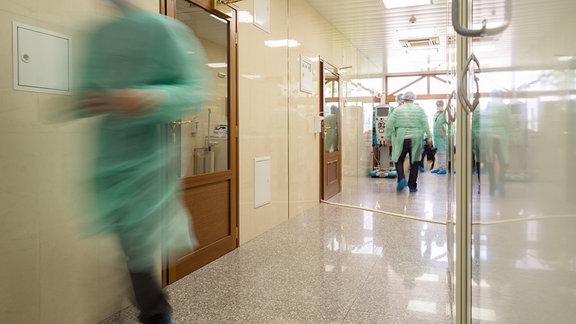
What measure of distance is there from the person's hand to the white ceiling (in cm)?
109

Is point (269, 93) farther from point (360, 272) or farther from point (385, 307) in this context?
point (385, 307)

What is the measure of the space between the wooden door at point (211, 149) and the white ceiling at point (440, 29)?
1.78 metres

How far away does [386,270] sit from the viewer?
9.91 ft

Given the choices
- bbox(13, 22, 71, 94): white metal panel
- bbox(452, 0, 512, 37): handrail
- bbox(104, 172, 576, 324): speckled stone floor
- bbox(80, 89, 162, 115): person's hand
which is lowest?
bbox(104, 172, 576, 324): speckled stone floor

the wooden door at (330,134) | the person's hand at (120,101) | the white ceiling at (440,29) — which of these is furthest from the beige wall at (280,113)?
the person's hand at (120,101)

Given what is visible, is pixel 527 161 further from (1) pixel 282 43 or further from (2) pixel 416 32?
(2) pixel 416 32

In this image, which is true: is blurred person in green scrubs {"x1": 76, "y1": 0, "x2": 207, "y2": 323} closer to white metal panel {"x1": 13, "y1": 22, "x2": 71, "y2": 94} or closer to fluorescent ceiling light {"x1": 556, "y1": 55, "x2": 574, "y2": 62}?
white metal panel {"x1": 13, "y1": 22, "x2": 71, "y2": 94}

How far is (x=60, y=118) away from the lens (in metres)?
1.64

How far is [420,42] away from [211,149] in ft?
20.8

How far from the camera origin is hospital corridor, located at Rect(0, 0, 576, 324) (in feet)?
2.07

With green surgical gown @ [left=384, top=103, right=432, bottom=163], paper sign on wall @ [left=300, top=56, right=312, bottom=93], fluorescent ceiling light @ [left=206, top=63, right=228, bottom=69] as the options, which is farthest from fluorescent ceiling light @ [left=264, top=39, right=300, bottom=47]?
green surgical gown @ [left=384, top=103, right=432, bottom=163]

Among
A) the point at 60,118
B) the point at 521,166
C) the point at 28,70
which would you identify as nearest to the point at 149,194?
the point at 60,118

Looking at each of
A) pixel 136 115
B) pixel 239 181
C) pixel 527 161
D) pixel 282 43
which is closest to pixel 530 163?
pixel 527 161

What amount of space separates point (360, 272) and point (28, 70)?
2.40 metres
